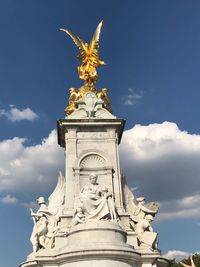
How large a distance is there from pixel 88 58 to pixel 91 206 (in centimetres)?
972

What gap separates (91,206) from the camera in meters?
18.6

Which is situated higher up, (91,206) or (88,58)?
(88,58)

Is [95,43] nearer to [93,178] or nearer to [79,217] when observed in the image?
[93,178]

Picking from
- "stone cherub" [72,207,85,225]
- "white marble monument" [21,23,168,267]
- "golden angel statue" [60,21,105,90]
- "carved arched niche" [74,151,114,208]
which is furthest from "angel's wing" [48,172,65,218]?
"golden angel statue" [60,21,105,90]

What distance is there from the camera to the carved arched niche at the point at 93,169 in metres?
20.9

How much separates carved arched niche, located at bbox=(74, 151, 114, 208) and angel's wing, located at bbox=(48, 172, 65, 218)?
1300 mm

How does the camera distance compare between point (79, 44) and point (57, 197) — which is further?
point (79, 44)

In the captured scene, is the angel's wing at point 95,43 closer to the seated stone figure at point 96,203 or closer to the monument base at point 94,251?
the seated stone figure at point 96,203

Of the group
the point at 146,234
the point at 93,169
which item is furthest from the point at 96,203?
the point at 146,234

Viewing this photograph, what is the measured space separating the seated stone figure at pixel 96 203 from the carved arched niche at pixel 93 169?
62.4 inches

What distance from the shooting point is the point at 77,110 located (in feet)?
74.3

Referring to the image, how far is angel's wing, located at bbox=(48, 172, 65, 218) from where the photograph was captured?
21102 millimetres

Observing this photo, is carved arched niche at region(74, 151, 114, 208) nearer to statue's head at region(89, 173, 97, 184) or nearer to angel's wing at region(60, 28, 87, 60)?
statue's head at region(89, 173, 97, 184)

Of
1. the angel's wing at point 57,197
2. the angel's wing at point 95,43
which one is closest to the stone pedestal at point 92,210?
the angel's wing at point 57,197
